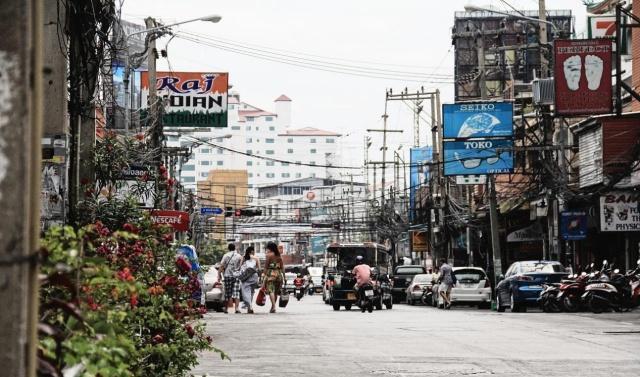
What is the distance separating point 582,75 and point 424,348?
79.0 feet

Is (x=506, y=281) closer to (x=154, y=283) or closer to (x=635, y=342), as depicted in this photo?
(x=635, y=342)

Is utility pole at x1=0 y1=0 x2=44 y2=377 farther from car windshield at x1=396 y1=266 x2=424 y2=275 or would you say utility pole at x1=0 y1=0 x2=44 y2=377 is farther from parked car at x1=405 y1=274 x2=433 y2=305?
car windshield at x1=396 y1=266 x2=424 y2=275

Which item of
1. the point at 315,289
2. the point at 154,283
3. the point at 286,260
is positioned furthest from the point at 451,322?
the point at 286,260

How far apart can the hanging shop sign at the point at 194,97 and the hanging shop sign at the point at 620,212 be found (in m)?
18.0

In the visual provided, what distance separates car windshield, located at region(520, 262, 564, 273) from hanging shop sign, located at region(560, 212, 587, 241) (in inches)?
198

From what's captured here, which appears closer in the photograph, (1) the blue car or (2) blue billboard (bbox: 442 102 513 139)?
(1) the blue car

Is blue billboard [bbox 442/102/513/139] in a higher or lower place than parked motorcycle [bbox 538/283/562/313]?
higher

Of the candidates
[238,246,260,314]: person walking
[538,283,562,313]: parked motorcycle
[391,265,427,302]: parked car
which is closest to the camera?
[238,246,260,314]: person walking

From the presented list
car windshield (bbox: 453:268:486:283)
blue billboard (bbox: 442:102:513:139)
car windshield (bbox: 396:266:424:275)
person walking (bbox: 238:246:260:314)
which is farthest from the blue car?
car windshield (bbox: 396:266:424:275)

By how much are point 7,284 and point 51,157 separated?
11991 mm

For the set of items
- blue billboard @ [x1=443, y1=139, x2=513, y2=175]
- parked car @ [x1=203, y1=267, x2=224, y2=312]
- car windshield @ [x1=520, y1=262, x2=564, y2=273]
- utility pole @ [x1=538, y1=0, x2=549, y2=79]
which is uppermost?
utility pole @ [x1=538, y1=0, x2=549, y2=79]

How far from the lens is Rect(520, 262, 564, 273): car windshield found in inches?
1438

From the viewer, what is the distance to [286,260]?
179m

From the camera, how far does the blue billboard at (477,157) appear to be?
171ft
